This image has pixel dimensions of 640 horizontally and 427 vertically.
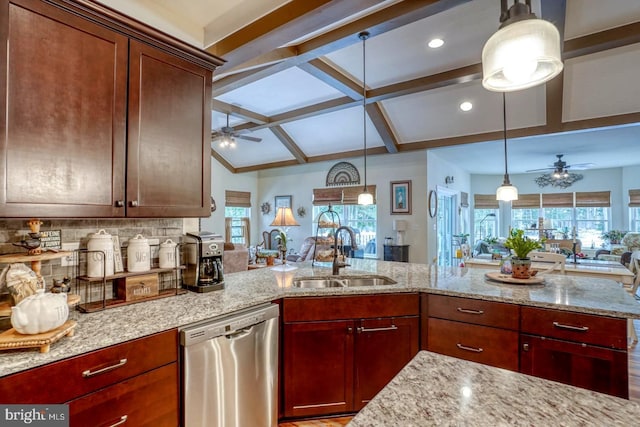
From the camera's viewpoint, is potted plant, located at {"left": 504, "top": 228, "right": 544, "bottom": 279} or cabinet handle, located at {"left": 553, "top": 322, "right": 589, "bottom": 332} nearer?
cabinet handle, located at {"left": 553, "top": 322, "right": 589, "bottom": 332}

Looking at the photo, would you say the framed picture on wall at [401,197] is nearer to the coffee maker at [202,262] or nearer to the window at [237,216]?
the window at [237,216]

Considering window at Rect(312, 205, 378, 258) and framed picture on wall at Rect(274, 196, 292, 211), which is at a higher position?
framed picture on wall at Rect(274, 196, 292, 211)

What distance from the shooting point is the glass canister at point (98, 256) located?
174cm

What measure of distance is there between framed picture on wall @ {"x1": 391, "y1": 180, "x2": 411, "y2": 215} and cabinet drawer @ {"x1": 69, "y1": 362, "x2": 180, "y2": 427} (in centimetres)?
578

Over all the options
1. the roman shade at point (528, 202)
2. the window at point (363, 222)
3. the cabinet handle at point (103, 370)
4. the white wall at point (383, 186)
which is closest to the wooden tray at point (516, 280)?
the cabinet handle at point (103, 370)

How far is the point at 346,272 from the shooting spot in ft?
9.36

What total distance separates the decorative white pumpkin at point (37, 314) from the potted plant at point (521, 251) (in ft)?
8.96

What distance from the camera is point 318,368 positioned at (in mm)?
2176

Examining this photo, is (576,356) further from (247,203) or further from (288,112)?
(247,203)

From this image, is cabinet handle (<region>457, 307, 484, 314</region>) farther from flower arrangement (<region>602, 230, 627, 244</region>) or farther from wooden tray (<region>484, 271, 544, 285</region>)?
flower arrangement (<region>602, 230, 627, 244</region>)

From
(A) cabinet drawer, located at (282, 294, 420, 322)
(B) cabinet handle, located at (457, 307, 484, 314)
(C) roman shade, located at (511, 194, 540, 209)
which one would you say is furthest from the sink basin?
(C) roman shade, located at (511, 194, 540, 209)

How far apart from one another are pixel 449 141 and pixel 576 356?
4792 millimetres

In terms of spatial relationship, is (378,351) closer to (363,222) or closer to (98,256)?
(98,256)

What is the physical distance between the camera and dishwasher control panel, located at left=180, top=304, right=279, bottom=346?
1.57 meters
